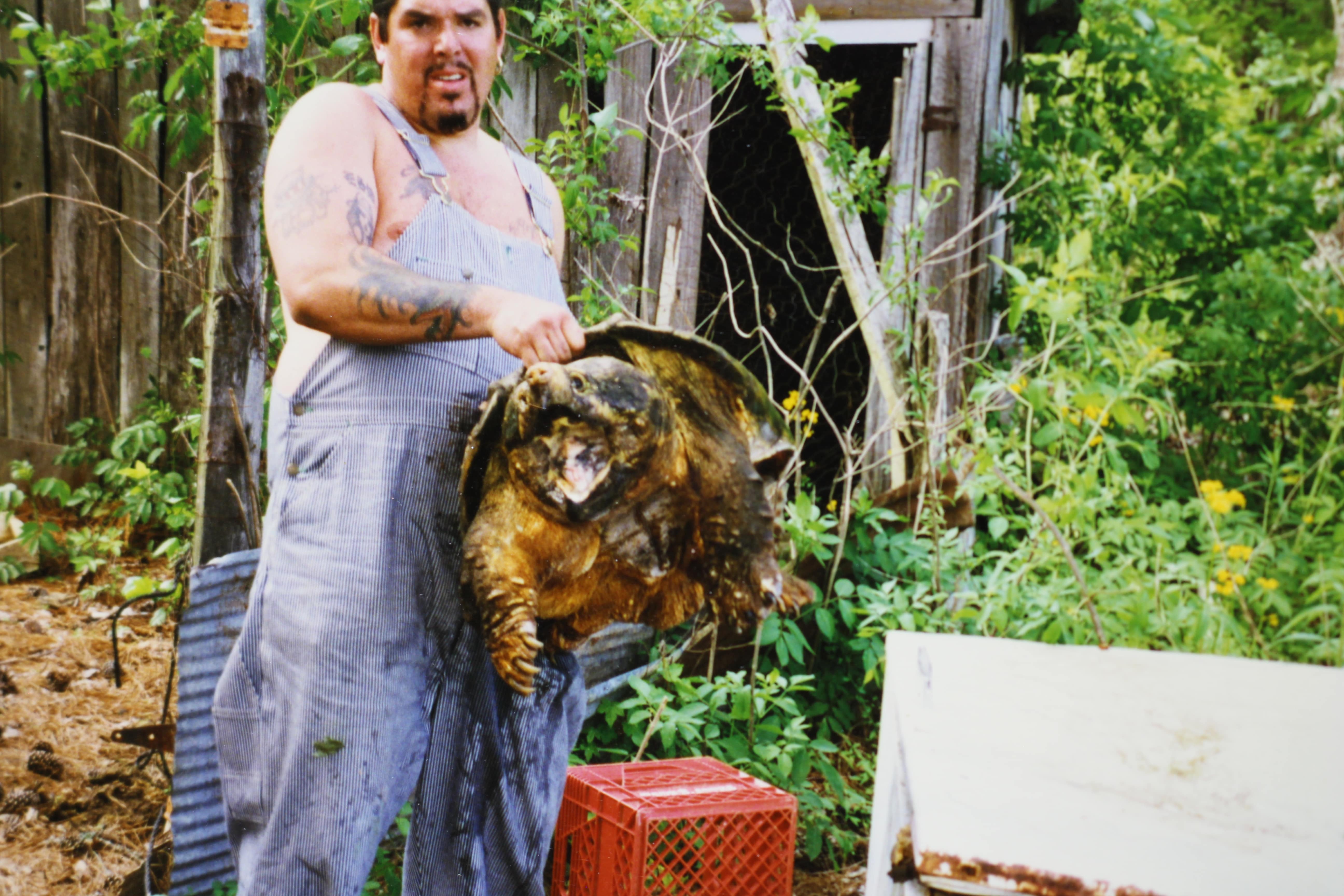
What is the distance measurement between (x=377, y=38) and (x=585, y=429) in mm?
906

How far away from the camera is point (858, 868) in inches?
124

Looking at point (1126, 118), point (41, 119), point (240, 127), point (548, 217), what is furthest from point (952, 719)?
point (41, 119)

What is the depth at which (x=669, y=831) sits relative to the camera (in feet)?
8.23

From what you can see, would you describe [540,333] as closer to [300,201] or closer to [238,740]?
[300,201]

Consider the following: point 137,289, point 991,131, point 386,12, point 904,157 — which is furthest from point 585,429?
point 137,289

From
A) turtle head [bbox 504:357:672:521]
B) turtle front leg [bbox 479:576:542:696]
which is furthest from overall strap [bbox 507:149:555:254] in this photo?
turtle front leg [bbox 479:576:542:696]

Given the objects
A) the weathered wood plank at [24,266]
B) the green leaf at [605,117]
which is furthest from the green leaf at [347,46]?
the weathered wood plank at [24,266]

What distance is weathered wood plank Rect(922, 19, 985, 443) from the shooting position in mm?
4168

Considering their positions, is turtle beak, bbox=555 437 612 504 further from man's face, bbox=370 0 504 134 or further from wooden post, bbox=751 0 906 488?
wooden post, bbox=751 0 906 488

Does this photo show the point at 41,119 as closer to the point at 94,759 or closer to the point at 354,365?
the point at 94,759

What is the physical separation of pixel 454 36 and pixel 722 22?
2.22m

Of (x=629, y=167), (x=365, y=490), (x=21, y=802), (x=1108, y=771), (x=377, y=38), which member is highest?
(x=629, y=167)

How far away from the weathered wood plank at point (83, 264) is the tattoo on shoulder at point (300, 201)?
3686 millimetres

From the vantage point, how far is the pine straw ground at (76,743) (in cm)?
269
